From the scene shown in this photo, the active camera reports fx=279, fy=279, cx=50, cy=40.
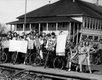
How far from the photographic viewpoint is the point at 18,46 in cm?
1409

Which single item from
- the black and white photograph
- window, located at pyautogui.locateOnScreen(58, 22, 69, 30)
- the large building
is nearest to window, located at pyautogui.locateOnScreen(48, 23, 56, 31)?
the large building

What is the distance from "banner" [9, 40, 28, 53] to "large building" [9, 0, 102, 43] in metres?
25.8

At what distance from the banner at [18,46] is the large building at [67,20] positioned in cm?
2585

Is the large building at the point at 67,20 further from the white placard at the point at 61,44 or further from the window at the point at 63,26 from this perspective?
the white placard at the point at 61,44

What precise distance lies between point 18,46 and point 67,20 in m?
27.7

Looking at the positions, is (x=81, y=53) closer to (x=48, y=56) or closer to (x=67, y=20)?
(x=48, y=56)

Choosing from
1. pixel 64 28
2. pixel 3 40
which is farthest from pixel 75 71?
pixel 64 28

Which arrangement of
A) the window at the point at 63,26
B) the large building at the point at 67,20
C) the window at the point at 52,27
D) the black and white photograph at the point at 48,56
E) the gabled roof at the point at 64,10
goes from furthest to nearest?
the gabled roof at the point at 64,10 < the window at the point at 52,27 < the large building at the point at 67,20 < the window at the point at 63,26 < the black and white photograph at the point at 48,56

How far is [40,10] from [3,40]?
3978 centimetres

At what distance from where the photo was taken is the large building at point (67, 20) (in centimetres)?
4262

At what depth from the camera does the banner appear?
13828 millimetres

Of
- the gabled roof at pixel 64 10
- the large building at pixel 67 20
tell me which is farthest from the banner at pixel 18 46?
the gabled roof at pixel 64 10

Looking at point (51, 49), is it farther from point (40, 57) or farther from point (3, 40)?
point (3, 40)

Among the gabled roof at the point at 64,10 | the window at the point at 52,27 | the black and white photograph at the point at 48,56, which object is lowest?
the black and white photograph at the point at 48,56
